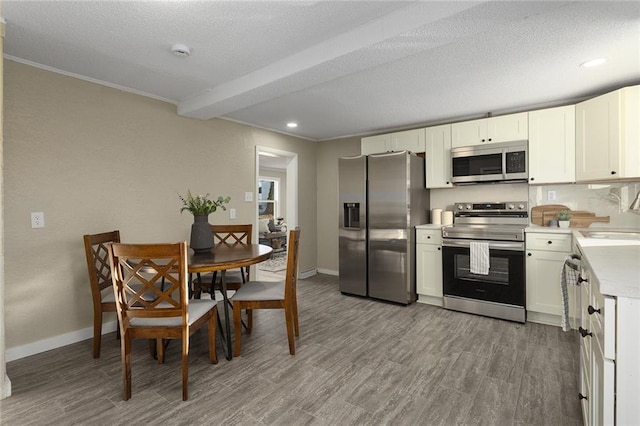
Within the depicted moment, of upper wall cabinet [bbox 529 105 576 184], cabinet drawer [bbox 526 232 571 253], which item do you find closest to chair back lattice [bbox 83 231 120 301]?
cabinet drawer [bbox 526 232 571 253]

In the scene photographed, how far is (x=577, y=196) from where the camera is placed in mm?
3365

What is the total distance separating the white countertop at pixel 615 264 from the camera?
1050mm

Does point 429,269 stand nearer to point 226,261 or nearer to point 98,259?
point 226,261

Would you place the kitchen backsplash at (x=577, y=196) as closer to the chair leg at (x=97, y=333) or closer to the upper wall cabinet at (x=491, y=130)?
the upper wall cabinet at (x=491, y=130)

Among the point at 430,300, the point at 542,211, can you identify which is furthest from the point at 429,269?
the point at 542,211

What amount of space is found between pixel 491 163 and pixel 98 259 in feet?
13.0

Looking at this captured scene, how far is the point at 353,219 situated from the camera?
4.22 metres

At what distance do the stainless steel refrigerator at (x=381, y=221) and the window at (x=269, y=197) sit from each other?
4938mm

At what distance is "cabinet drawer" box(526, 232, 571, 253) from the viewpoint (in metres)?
2.97

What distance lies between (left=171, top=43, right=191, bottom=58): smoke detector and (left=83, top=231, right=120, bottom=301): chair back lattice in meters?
1.49

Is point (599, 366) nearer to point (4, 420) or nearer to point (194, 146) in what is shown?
point (4, 420)

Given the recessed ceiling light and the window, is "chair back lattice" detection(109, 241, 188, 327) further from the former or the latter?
the window

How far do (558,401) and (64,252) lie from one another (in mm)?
3775

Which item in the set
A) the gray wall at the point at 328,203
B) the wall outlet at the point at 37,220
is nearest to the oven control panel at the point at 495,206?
the gray wall at the point at 328,203
